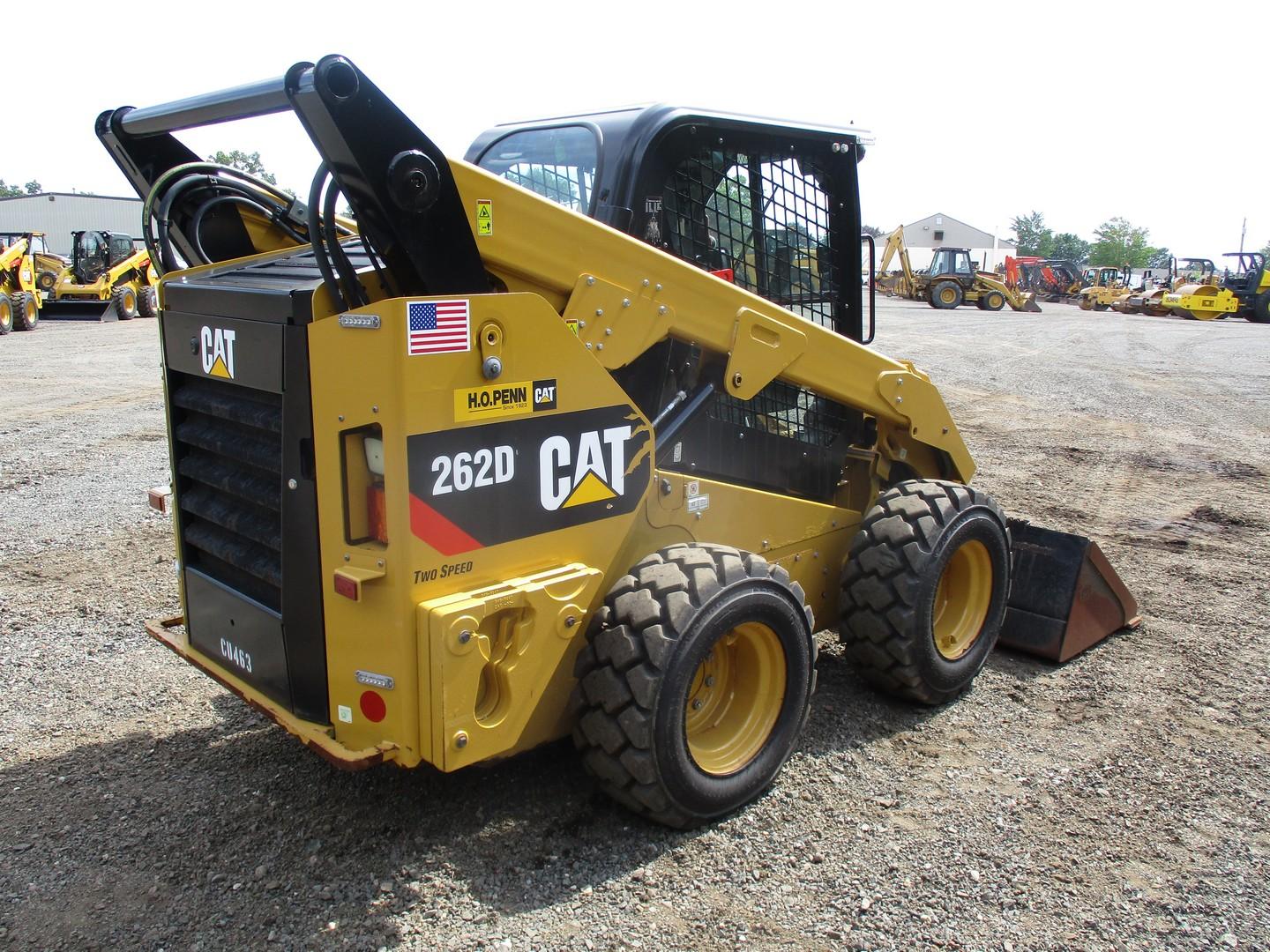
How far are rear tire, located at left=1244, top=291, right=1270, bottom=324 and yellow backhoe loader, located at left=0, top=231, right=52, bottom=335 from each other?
3369cm

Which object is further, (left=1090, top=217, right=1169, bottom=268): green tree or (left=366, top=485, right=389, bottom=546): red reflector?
(left=1090, top=217, right=1169, bottom=268): green tree

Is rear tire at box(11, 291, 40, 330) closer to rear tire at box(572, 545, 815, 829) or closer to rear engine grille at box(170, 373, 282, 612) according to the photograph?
rear engine grille at box(170, 373, 282, 612)

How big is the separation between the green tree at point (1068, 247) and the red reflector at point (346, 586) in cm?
9424

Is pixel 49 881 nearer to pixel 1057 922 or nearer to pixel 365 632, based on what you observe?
pixel 365 632

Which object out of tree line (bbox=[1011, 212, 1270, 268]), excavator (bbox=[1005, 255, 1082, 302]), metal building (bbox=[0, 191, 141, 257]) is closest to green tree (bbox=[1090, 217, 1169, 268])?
tree line (bbox=[1011, 212, 1270, 268])

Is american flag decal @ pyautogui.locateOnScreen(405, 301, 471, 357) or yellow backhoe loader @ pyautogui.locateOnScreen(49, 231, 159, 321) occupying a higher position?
yellow backhoe loader @ pyautogui.locateOnScreen(49, 231, 159, 321)

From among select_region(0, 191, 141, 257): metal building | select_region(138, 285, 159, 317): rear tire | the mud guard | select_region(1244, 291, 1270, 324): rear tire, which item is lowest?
the mud guard

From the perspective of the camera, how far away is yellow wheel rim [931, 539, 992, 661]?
4.37 m

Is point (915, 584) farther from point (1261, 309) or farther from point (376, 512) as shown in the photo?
point (1261, 309)

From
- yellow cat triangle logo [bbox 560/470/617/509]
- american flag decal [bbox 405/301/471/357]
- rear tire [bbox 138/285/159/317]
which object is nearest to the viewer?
american flag decal [bbox 405/301/471/357]

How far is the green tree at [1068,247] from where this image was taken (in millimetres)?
88750

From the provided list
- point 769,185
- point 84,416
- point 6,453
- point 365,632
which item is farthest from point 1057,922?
point 84,416

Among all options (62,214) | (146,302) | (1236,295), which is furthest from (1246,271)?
(62,214)

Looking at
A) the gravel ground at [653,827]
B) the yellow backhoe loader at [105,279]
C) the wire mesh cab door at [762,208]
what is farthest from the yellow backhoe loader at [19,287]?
the wire mesh cab door at [762,208]
